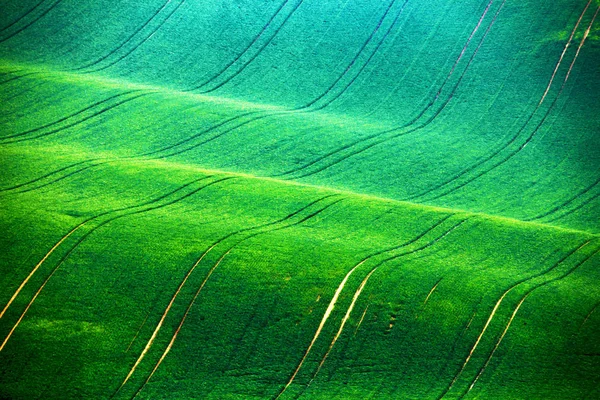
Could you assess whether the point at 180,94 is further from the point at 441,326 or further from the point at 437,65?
the point at 441,326

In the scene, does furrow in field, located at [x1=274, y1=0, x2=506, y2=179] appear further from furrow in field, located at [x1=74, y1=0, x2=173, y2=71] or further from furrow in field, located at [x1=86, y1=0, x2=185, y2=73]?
furrow in field, located at [x1=74, y1=0, x2=173, y2=71]

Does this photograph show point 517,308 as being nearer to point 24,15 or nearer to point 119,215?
point 119,215

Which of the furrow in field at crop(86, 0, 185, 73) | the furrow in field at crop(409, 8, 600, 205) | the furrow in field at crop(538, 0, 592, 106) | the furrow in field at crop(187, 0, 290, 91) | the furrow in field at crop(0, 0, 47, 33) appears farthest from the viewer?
the furrow in field at crop(0, 0, 47, 33)

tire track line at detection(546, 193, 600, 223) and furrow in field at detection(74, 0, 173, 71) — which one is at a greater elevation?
furrow in field at detection(74, 0, 173, 71)

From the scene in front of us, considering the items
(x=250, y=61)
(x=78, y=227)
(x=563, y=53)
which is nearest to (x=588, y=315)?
(x=78, y=227)

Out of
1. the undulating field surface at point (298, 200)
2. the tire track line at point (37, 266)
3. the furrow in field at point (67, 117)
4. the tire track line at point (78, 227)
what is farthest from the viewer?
the furrow in field at point (67, 117)

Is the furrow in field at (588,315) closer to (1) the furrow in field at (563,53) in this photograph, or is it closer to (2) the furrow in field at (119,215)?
(2) the furrow in field at (119,215)

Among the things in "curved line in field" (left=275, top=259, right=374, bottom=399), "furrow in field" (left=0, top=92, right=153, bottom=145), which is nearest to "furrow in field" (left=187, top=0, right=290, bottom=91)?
"furrow in field" (left=0, top=92, right=153, bottom=145)

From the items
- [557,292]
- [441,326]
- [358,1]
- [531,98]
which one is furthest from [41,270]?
[358,1]

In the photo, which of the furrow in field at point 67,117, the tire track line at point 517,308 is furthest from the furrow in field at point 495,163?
the furrow in field at point 67,117
